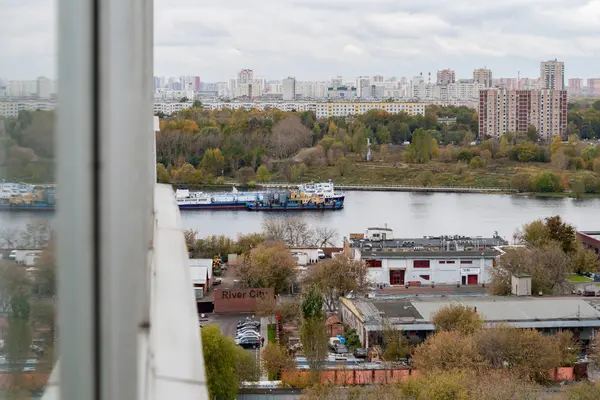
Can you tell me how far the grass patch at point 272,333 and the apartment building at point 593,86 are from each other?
21681 mm

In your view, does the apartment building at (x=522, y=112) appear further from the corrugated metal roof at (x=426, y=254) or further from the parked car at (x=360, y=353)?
the parked car at (x=360, y=353)

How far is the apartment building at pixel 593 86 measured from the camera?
25031mm

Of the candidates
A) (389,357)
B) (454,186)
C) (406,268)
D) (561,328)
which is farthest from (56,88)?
(454,186)

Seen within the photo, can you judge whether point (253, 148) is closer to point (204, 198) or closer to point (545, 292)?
point (204, 198)

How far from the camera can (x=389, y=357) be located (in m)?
4.58

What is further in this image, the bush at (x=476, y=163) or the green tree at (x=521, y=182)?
the bush at (x=476, y=163)

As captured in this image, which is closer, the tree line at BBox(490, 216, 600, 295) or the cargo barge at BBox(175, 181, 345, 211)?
the tree line at BBox(490, 216, 600, 295)

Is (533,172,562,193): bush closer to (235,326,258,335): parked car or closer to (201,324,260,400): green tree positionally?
(235,326,258,335): parked car

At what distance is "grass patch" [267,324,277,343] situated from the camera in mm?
5034

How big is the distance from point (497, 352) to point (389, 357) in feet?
2.18

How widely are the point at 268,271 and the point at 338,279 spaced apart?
595 millimetres

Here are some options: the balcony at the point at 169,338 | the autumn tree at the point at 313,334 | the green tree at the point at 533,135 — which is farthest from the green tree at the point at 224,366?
the green tree at the point at 533,135

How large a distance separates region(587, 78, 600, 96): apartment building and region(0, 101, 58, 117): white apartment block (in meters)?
26.4

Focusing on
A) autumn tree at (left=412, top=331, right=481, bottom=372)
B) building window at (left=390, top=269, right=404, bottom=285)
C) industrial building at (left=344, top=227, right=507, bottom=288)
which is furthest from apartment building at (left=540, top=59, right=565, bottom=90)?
autumn tree at (left=412, top=331, right=481, bottom=372)
